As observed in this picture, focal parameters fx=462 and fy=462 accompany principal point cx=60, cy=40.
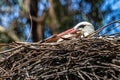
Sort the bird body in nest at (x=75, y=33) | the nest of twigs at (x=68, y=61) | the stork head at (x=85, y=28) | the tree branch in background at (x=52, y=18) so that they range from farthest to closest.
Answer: the tree branch in background at (x=52, y=18), the stork head at (x=85, y=28), the bird body in nest at (x=75, y=33), the nest of twigs at (x=68, y=61)

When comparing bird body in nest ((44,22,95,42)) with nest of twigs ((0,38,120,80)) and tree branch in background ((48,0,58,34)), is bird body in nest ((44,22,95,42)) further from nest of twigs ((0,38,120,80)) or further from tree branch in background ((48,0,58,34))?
tree branch in background ((48,0,58,34))

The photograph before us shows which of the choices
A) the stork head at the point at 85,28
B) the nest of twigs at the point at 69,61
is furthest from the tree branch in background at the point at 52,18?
the nest of twigs at the point at 69,61

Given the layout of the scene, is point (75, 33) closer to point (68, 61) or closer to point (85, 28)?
point (85, 28)

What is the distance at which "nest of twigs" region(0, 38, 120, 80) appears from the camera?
134 inches

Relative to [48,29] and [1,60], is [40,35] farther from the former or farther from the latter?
[1,60]

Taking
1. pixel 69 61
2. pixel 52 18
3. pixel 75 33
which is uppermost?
pixel 52 18

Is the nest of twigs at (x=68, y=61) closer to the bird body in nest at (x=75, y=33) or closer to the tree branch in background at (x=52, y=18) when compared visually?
the bird body in nest at (x=75, y=33)

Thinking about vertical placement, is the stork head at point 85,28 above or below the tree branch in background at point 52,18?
below

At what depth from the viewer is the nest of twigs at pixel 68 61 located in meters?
3.40

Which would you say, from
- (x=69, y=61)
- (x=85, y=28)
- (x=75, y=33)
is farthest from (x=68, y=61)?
(x=85, y=28)

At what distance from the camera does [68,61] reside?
3471mm

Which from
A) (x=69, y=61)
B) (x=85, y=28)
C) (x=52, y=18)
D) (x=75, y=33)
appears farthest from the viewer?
(x=52, y=18)

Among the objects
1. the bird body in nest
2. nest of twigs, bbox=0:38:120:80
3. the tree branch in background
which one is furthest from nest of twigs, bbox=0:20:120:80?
the tree branch in background

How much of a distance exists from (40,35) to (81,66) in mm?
5015
